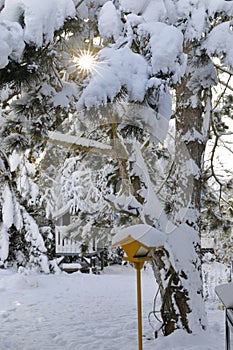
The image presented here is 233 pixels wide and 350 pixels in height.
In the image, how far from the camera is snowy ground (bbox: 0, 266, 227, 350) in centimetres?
412

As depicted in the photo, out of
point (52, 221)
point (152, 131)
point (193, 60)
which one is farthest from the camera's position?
point (52, 221)

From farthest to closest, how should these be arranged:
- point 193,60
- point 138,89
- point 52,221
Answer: point 52,221 < point 193,60 < point 138,89

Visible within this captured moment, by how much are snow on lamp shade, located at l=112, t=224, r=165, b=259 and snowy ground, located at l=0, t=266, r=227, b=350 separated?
1.14 metres

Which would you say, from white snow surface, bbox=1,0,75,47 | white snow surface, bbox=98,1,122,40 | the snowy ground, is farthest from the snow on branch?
the snowy ground

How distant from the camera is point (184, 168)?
173 inches

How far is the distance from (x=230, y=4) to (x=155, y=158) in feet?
10.0

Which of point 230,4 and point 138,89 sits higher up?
point 230,4

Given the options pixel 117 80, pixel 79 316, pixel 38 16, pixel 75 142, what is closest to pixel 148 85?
pixel 117 80

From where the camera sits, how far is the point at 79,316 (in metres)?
5.38

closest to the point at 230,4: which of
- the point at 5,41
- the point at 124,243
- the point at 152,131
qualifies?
the point at 152,131

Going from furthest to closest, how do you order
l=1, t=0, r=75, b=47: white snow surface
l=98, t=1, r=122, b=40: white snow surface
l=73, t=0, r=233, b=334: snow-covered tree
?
l=98, t=1, r=122, b=40: white snow surface < l=73, t=0, r=233, b=334: snow-covered tree < l=1, t=0, r=75, b=47: white snow surface

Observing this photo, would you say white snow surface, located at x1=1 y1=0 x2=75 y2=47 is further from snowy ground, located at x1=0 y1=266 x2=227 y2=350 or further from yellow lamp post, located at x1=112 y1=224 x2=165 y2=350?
snowy ground, located at x1=0 y1=266 x2=227 y2=350

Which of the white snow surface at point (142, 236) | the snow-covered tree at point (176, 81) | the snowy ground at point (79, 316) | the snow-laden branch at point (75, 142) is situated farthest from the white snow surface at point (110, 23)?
the snowy ground at point (79, 316)

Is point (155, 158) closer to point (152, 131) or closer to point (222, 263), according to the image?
point (152, 131)
